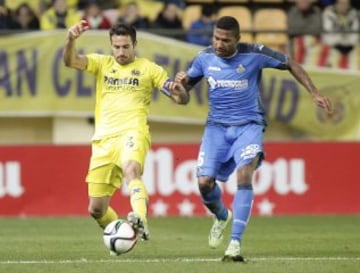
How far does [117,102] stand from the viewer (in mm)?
12164

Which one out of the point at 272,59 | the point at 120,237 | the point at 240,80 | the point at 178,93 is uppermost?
the point at 272,59

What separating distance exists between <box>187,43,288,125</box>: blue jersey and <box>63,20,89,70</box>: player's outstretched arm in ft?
4.00

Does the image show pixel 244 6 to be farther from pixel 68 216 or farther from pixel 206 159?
pixel 206 159

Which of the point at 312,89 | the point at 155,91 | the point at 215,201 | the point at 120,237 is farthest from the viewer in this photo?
the point at 155,91

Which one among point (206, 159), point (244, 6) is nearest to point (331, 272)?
point (206, 159)

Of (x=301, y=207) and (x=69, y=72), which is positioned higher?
(x=69, y=72)

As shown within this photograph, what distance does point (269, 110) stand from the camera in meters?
20.4

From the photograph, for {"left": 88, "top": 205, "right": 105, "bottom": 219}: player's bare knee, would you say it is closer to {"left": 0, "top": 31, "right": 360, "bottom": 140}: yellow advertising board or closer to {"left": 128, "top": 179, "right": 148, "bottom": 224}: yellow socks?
{"left": 128, "top": 179, "right": 148, "bottom": 224}: yellow socks

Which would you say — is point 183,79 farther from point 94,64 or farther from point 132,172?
point 132,172

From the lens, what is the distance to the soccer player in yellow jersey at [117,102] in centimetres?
1193

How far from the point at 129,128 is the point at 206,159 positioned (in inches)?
32.2

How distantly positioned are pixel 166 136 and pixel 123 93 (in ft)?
28.5

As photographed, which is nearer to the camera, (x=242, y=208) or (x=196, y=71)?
(x=242, y=208)

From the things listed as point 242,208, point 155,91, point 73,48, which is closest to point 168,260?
point 242,208
